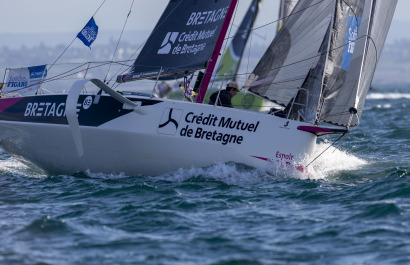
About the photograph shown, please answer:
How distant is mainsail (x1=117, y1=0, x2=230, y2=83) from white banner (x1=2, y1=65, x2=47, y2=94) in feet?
4.47

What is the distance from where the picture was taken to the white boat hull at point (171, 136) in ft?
35.3

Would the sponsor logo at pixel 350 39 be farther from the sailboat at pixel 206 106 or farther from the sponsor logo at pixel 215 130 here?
the sponsor logo at pixel 215 130

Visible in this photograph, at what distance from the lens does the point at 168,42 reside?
12.3 meters

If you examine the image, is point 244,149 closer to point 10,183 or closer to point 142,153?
point 142,153

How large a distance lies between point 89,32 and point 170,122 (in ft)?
8.32

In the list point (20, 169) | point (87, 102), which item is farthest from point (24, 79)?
point (87, 102)

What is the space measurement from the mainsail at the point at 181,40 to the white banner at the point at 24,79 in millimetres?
1364

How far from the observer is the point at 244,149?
35.4 ft

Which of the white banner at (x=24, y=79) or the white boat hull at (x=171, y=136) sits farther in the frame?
the white banner at (x=24, y=79)

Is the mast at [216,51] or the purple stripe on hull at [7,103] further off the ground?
the mast at [216,51]

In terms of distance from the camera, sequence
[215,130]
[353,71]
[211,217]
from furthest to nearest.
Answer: [353,71], [215,130], [211,217]

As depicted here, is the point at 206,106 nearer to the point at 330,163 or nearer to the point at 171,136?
the point at 171,136

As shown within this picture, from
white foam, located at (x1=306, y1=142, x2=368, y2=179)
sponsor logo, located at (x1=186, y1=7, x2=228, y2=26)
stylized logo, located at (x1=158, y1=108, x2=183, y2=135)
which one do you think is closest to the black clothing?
stylized logo, located at (x1=158, y1=108, x2=183, y2=135)

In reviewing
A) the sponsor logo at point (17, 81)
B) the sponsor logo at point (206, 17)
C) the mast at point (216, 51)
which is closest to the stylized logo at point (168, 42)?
the sponsor logo at point (206, 17)
